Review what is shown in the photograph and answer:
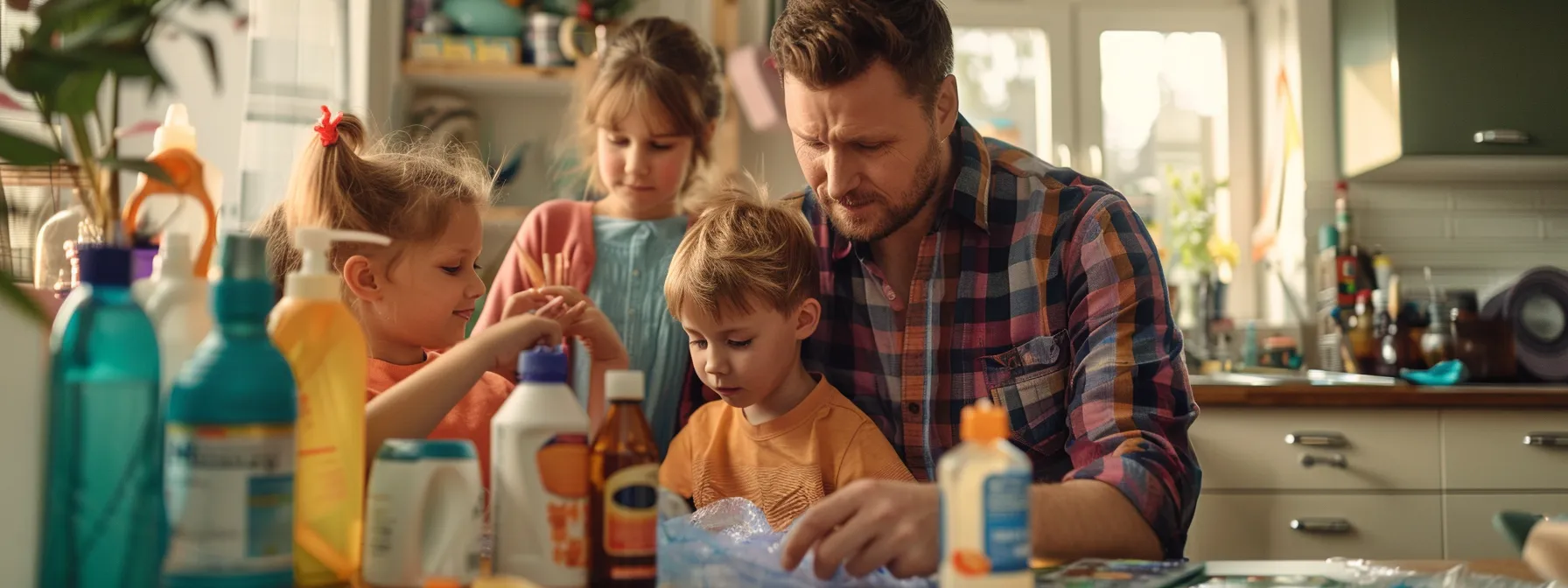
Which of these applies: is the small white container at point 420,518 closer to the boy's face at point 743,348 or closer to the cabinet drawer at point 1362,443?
the boy's face at point 743,348

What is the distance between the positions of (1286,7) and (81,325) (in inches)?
131

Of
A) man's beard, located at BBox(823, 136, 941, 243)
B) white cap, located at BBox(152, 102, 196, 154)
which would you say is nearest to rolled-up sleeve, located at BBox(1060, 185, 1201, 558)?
man's beard, located at BBox(823, 136, 941, 243)

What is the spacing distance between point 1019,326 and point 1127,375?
9.9 inches

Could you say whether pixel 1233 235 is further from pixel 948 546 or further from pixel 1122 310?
pixel 948 546

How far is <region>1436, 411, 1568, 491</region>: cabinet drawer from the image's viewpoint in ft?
8.48

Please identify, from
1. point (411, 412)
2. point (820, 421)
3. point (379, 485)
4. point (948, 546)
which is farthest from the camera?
point (820, 421)

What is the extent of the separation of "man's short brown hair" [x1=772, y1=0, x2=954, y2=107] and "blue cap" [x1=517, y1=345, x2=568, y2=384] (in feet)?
2.41

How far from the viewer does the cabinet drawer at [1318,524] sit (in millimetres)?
2576

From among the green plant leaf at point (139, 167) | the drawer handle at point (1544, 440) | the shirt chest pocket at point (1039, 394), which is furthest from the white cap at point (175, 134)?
the drawer handle at point (1544, 440)

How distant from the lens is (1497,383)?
2.96 m

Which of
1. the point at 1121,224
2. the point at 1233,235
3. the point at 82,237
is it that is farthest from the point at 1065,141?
the point at 82,237

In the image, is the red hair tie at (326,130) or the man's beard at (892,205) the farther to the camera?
the man's beard at (892,205)

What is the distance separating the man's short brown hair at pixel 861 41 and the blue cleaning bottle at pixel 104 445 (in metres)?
0.89

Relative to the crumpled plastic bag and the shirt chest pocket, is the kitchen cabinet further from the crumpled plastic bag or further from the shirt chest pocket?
the crumpled plastic bag
